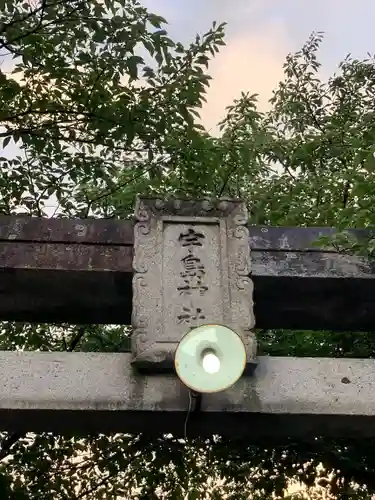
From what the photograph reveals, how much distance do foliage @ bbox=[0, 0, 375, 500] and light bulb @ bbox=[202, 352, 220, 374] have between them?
1452 mm

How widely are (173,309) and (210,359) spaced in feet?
2.11

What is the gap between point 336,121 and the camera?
303 inches

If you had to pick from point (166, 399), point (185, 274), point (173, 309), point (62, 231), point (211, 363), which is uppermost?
point (62, 231)

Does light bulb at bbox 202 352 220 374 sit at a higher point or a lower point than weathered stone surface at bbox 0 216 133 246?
lower

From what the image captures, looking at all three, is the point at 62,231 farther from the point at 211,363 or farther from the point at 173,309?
the point at 211,363

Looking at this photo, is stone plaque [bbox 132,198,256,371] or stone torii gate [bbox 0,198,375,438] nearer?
stone torii gate [bbox 0,198,375,438]

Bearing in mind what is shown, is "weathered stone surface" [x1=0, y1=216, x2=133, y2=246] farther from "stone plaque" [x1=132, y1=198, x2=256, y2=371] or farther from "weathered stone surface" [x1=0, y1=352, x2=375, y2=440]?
"weathered stone surface" [x1=0, y1=352, x2=375, y2=440]

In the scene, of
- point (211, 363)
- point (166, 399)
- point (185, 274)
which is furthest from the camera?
point (185, 274)

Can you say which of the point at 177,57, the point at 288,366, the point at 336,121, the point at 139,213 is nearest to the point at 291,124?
the point at 336,121

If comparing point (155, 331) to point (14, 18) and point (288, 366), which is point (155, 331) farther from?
point (14, 18)

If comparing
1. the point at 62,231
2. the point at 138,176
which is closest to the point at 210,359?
the point at 62,231

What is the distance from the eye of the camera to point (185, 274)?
13.4 feet

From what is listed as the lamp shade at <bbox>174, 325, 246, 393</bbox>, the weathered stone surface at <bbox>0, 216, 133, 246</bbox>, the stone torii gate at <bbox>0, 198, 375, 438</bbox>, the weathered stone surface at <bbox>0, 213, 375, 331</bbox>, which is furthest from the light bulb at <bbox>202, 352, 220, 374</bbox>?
the weathered stone surface at <bbox>0, 216, 133, 246</bbox>

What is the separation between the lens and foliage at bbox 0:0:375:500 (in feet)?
17.5
